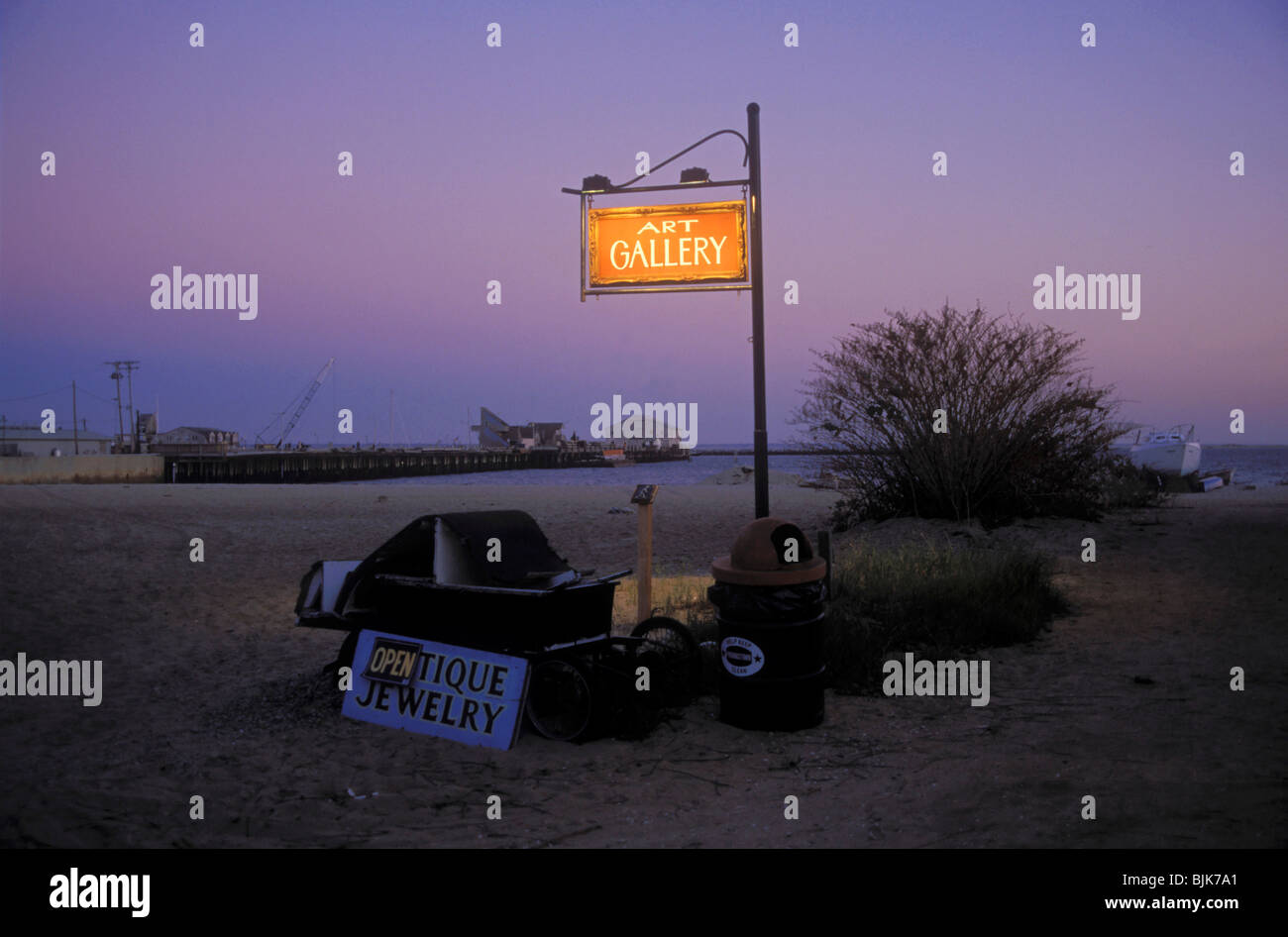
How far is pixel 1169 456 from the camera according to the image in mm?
33469

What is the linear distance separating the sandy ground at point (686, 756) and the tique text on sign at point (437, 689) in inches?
6.1

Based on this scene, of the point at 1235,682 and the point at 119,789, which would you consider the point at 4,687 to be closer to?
the point at 119,789

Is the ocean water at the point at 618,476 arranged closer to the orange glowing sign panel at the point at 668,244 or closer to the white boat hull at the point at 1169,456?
the white boat hull at the point at 1169,456

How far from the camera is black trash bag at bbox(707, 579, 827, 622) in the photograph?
6.24 metres

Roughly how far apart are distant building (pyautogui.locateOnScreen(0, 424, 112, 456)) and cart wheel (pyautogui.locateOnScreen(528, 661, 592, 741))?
282 feet

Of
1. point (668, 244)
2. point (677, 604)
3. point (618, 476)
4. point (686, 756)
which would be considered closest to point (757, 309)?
point (668, 244)

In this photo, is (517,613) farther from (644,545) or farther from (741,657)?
(644,545)

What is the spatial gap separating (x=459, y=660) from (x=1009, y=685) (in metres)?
4.46

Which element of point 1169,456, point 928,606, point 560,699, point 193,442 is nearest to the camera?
point 560,699

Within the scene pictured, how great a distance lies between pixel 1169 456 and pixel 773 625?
3312cm

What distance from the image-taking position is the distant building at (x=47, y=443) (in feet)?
283

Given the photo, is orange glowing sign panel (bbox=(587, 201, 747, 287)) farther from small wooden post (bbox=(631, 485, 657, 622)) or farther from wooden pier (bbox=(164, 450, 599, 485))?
wooden pier (bbox=(164, 450, 599, 485))

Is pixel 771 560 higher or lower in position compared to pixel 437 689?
higher

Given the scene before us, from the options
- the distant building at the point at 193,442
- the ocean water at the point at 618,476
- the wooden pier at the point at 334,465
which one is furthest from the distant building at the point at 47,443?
the ocean water at the point at 618,476
